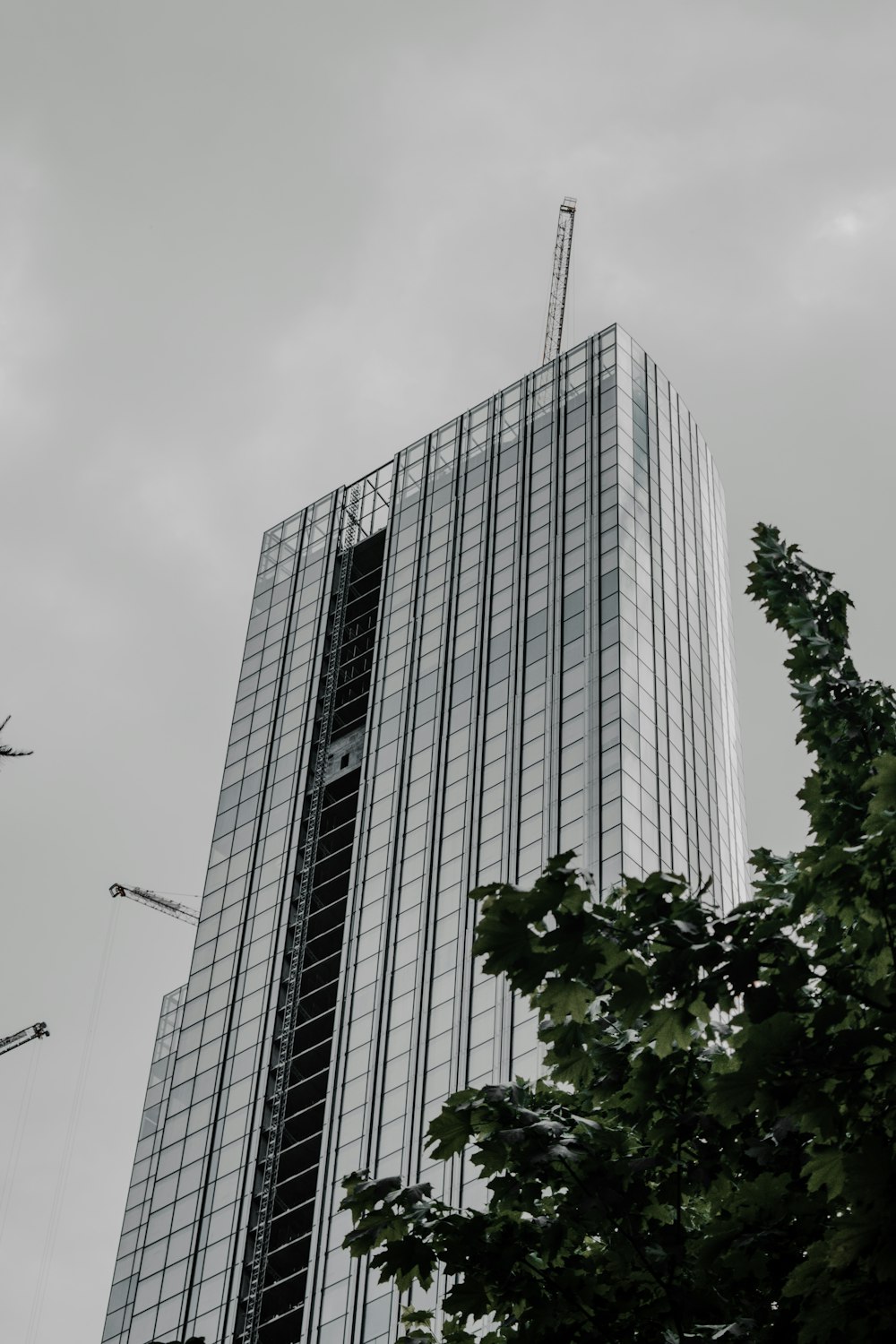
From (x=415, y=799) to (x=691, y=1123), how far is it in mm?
76772

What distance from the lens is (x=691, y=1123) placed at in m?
10.0

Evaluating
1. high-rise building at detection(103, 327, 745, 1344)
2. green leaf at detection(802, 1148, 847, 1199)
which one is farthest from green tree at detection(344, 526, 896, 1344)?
high-rise building at detection(103, 327, 745, 1344)

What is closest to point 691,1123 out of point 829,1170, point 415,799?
point 829,1170

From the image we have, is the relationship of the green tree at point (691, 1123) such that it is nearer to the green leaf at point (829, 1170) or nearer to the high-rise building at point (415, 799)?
the green leaf at point (829, 1170)

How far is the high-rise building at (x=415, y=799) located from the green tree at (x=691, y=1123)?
58175 millimetres

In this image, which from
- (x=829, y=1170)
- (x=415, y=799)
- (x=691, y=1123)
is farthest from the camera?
(x=415, y=799)

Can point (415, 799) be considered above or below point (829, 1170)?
above

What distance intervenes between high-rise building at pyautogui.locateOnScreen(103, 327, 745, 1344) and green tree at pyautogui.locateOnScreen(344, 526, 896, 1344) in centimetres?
5817

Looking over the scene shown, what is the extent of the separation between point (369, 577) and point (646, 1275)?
96.0 m

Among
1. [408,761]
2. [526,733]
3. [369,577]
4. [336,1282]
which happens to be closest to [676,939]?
[336,1282]

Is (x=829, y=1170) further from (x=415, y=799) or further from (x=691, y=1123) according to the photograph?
(x=415, y=799)

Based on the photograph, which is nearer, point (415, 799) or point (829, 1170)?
point (829, 1170)

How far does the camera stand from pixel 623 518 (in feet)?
293

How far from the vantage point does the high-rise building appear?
76.0 metres
